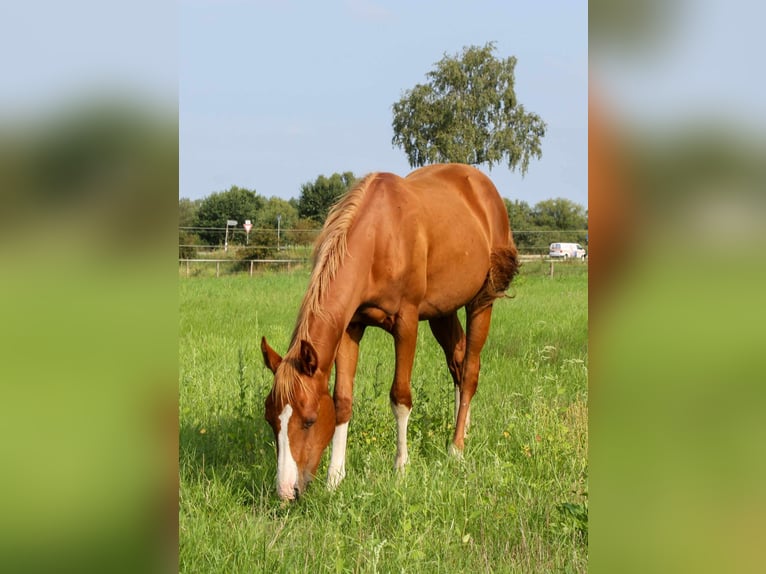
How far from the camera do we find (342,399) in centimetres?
457

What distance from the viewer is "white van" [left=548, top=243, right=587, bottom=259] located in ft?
111

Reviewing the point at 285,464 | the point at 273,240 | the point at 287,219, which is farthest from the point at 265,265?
the point at 285,464

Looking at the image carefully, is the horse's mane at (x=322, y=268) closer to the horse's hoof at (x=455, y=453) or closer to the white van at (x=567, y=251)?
the horse's hoof at (x=455, y=453)

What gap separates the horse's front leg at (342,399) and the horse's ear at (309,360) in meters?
0.62

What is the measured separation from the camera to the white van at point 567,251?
111 feet

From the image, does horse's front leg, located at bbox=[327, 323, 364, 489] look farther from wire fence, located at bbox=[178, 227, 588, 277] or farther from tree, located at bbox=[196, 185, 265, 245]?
tree, located at bbox=[196, 185, 265, 245]

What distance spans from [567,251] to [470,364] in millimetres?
30492

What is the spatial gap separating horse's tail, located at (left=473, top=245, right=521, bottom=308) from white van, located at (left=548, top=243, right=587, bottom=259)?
26686 mm

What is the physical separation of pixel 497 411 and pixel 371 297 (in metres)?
2.06

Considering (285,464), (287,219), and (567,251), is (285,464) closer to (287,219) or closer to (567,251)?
(567,251)

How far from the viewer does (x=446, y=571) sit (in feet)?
9.20
